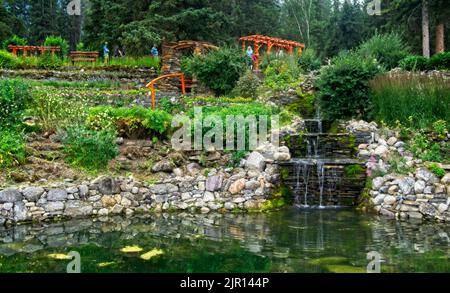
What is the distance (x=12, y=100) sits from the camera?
10508 mm

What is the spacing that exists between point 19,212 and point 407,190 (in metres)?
7.16

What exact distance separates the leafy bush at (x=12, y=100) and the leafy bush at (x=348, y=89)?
24.5ft

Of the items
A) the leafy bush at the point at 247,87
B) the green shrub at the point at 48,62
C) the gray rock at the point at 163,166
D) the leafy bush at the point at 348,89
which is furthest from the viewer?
the green shrub at the point at 48,62

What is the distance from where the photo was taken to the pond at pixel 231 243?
587 centimetres

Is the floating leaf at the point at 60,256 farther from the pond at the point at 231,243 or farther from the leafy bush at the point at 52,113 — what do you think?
the leafy bush at the point at 52,113

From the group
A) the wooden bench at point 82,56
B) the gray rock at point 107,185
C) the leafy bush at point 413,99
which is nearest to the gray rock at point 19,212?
the gray rock at point 107,185

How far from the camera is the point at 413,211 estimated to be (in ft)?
29.4

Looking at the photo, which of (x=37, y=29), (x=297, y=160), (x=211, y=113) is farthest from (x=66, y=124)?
(x=37, y=29)

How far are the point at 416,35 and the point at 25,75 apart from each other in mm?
19803

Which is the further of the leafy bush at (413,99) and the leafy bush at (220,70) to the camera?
the leafy bush at (220,70)

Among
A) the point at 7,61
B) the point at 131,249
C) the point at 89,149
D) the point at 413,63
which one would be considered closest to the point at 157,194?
the point at 89,149

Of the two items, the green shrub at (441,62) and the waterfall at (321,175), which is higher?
the green shrub at (441,62)
